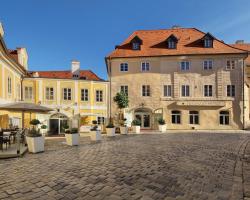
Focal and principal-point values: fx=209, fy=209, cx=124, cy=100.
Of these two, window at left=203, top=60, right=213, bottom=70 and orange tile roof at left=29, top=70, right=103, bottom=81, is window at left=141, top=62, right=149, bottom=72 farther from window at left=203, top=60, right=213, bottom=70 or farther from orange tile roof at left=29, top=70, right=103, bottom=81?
orange tile roof at left=29, top=70, right=103, bottom=81

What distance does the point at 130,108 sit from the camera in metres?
28.7

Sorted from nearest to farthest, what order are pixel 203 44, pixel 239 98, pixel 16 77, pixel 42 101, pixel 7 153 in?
pixel 7 153
pixel 16 77
pixel 42 101
pixel 239 98
pixel 203 44

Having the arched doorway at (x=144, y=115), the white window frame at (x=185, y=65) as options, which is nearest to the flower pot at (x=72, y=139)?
the arched doorway at (x=144, y=115)

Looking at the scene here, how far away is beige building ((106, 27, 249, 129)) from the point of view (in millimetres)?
27906

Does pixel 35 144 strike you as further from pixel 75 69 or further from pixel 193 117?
pixel 75 69

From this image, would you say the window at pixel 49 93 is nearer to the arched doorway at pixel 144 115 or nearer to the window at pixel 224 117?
the arched doorway at pixel 144 115

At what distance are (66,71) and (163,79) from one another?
722 inches

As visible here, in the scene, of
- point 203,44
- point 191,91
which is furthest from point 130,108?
point 203,44

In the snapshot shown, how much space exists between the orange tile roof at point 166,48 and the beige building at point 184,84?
5.2 inches

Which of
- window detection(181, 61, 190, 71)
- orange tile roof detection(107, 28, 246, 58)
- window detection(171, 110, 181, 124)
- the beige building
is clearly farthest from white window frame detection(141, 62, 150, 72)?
window detection(171, 110, 181, 124)

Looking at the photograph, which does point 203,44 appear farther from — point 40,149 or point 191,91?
point 40,149

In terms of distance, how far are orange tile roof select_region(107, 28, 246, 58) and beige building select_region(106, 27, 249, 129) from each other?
0.13m

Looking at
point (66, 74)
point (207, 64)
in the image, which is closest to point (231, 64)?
point (207, 64)

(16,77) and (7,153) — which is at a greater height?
(16,77)
